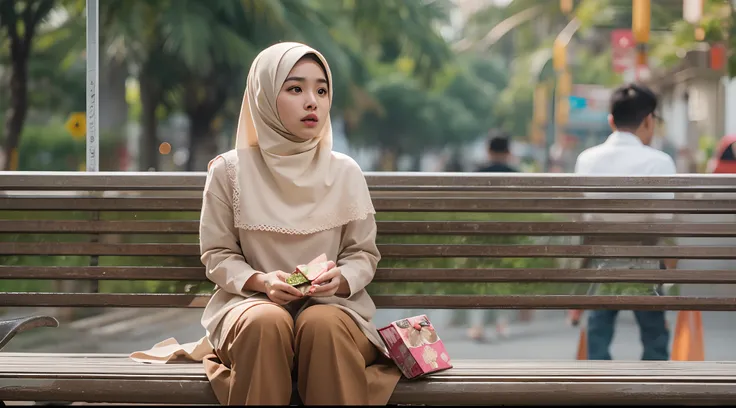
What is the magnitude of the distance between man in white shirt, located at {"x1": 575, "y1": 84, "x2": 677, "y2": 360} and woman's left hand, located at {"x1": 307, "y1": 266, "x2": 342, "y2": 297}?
199 cm

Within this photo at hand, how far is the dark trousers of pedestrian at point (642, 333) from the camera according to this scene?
5.32 meters

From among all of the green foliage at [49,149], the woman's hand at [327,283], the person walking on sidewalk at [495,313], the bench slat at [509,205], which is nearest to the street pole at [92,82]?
the bench slat at [509,205]

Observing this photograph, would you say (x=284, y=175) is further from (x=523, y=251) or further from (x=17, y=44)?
(x=17, y=44)

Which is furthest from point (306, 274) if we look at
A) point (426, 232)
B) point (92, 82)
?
point (92, 82)

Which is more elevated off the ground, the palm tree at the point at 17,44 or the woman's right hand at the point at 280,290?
the palm tree at the point at 17,44

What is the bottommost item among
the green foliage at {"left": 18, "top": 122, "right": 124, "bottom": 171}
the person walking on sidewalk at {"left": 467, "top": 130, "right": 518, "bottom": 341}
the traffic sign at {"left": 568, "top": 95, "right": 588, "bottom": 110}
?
the person walking on sidewalk at {"left": 467, "top": 130, "right": 518, "bottom": 341}

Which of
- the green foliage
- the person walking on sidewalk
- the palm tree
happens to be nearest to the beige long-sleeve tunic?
the person walking on sidewalk

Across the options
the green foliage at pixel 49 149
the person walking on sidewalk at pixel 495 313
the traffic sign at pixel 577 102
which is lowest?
the person walking on sidewalk at pixel 495 313

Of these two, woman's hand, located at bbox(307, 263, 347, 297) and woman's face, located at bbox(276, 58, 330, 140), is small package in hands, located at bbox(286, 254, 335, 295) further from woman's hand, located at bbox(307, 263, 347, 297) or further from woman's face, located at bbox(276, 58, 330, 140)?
woman's face, located at bbox(276, 58, 330, 140)

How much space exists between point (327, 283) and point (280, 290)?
6.4 inches

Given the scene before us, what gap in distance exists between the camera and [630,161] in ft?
17.8

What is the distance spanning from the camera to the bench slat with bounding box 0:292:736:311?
13.9ft

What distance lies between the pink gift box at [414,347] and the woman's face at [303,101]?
727 millimetres

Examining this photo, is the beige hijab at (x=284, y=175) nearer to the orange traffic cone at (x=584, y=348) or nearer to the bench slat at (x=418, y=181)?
the bench slat at (x=418, y=181)
